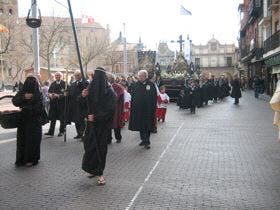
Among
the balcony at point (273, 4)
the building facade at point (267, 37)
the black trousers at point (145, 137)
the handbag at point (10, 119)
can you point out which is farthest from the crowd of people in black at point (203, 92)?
the handbag at point (10, 119)

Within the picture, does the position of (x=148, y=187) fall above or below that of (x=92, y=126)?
below

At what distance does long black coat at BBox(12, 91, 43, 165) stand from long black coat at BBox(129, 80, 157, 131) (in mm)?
2895

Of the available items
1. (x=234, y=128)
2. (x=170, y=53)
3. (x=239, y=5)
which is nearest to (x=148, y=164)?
(x=234, y=128)

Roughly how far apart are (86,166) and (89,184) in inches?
12.1

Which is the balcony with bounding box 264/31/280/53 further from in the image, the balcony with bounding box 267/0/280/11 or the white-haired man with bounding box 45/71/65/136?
the white-haired man with bounding box 45/71/65/136

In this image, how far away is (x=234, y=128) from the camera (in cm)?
1655

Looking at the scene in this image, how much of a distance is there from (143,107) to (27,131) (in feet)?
10.6

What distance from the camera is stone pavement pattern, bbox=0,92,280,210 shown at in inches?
281

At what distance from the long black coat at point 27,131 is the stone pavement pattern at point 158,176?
27cm

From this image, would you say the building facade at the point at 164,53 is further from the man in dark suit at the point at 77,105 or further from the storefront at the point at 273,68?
the man in dark suit at the point at 77,105

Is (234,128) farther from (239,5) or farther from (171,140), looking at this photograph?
(239,5)

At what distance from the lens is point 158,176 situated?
8.77m

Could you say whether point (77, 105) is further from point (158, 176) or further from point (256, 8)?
point (256, 8)

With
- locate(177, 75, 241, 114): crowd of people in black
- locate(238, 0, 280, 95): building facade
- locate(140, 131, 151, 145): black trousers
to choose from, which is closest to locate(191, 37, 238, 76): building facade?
locate(238, 0, 280, 95): building facade
